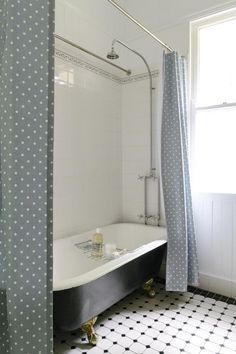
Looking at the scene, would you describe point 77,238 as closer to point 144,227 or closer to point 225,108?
point 144,227

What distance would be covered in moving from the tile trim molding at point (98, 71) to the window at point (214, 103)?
50cm

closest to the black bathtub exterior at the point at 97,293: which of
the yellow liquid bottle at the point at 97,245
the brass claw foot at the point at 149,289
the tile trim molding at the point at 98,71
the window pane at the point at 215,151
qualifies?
the brass claw foot at the point at 149,289

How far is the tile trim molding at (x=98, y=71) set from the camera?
93.9 inches

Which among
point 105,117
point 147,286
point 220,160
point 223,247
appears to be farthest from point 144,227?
point 105,117

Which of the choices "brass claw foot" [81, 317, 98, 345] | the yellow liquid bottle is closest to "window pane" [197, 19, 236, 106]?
the yellow liquid bottle

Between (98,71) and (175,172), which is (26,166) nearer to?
(175,172)

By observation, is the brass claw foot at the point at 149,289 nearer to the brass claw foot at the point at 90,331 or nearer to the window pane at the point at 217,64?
the brass claw foot at the point at 90,331

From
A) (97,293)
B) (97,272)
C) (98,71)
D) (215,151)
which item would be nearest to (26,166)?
(97,272)

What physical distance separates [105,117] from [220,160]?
1.26 m

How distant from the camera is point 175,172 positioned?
2.25 metres

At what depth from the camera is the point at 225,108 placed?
243 centimetres

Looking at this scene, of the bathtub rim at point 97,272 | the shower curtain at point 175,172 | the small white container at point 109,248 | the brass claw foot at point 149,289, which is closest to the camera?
the bathtub rim at point 97,272

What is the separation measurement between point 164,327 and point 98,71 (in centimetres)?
240

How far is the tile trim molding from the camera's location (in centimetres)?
238
